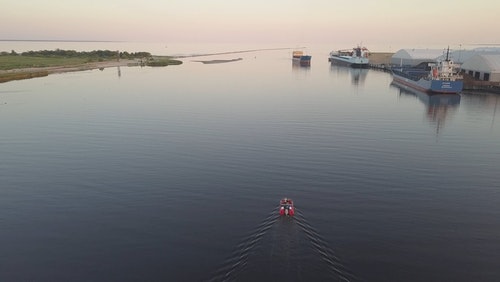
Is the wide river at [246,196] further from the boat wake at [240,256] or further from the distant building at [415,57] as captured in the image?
the distant building at [415,57]

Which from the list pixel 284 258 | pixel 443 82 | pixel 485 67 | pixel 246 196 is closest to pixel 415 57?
pixel 485 67

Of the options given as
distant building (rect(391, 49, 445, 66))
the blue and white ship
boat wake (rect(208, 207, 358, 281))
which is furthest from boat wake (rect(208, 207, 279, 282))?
distant building (rect(391, 49, 445, 66))

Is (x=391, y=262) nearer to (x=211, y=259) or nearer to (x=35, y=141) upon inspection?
(x=211, y=259)

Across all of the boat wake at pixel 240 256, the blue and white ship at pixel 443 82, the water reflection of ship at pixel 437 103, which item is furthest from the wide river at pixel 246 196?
the blue and white ship at pixel 443 82

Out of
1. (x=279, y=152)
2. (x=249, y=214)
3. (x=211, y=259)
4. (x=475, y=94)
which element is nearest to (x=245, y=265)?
(x=211, y=259)

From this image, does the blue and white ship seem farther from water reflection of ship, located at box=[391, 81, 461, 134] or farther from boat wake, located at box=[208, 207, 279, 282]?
boat wake, located at box=[208, 207, 279, 282]

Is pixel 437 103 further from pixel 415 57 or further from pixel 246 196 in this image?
pixel 415 57
